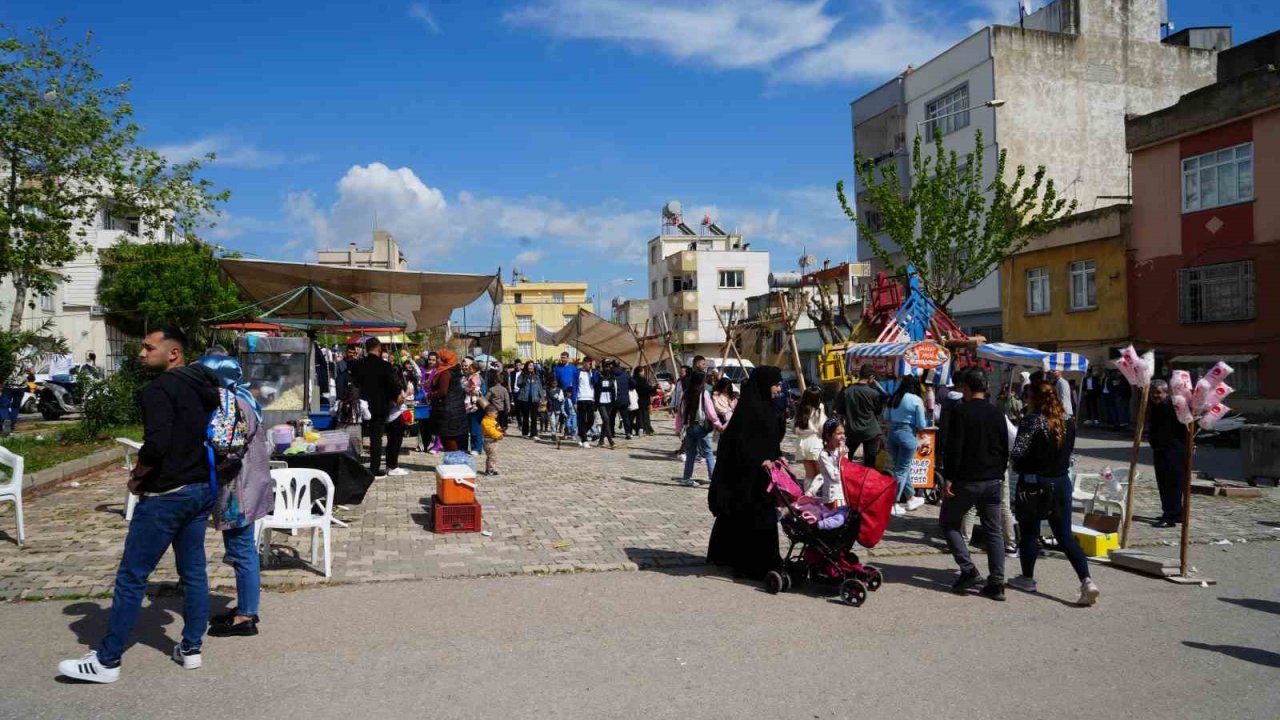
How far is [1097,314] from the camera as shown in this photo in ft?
93.8

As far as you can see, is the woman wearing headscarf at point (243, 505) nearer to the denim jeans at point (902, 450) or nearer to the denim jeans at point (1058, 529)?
the denim jeans at point (1058, 529)

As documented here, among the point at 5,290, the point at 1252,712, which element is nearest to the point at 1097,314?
the point at 1252,712

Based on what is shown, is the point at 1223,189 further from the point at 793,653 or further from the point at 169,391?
the point at 169,391

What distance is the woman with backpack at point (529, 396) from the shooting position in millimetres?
22016

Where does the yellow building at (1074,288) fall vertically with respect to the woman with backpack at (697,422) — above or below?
above

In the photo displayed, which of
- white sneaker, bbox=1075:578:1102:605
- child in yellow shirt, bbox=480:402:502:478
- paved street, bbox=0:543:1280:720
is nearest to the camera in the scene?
paved street, bbox=0:543:1280:720

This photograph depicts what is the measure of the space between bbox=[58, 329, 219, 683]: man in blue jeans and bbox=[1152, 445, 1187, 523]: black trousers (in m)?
9.59

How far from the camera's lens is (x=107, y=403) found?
16.9 meters

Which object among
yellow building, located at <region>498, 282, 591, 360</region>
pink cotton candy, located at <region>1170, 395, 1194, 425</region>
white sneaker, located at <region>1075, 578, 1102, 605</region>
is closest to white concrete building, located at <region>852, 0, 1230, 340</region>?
pink cotton candy, located at <region>1170, 395, 1194, 425</region>

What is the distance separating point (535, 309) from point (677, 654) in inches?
3306

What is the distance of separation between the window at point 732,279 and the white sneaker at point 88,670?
218 ft

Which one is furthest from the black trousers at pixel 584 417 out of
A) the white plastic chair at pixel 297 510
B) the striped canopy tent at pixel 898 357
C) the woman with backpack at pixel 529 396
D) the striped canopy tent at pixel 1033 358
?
the white plastic chair at pixel 297 510

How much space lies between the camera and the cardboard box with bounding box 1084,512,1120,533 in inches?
360

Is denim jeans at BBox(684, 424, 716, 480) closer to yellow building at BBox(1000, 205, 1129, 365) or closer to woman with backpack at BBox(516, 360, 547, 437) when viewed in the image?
woman with backpack at BBox(516, 360, 547, 437)
